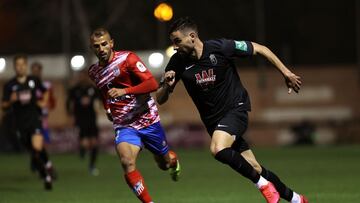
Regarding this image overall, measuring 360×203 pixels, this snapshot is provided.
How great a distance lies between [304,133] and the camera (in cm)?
3916

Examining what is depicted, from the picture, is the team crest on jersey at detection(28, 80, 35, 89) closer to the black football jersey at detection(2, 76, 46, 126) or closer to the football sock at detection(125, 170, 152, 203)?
the black football jersey at detection(2, 76, 46, 126)

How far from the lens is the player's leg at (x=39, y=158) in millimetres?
16781

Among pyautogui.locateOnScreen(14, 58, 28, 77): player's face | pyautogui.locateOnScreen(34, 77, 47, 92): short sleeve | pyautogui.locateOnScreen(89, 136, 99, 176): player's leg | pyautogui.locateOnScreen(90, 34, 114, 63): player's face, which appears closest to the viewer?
pyautogui.locateOnScreen(90, 34, 114, 63): player's face

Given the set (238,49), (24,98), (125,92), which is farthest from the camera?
(24,98)

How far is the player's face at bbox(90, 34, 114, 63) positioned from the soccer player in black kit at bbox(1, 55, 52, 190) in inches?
213

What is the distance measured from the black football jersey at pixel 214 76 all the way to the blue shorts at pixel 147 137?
39.9 inches

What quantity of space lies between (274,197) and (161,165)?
2652mm

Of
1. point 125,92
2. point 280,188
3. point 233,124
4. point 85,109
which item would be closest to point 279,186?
point 280,188

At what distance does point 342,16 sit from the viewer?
47.0 m

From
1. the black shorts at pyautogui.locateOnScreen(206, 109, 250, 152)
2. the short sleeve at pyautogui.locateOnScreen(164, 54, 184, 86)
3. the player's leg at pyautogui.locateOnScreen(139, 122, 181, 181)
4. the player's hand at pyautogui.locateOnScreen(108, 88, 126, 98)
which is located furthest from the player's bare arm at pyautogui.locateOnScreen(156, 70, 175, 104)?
the player's leg at pyautogui.locateOnScreen(139, 122, 181, 181)

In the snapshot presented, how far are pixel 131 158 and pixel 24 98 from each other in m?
6.18

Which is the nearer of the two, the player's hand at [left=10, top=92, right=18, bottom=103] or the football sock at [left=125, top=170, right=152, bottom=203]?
the football sock at [left=125, top=170, right=152, bottom=203]

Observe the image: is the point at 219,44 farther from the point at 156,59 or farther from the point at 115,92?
the point at 156,59

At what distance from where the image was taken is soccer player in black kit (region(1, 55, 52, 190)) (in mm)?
17133
